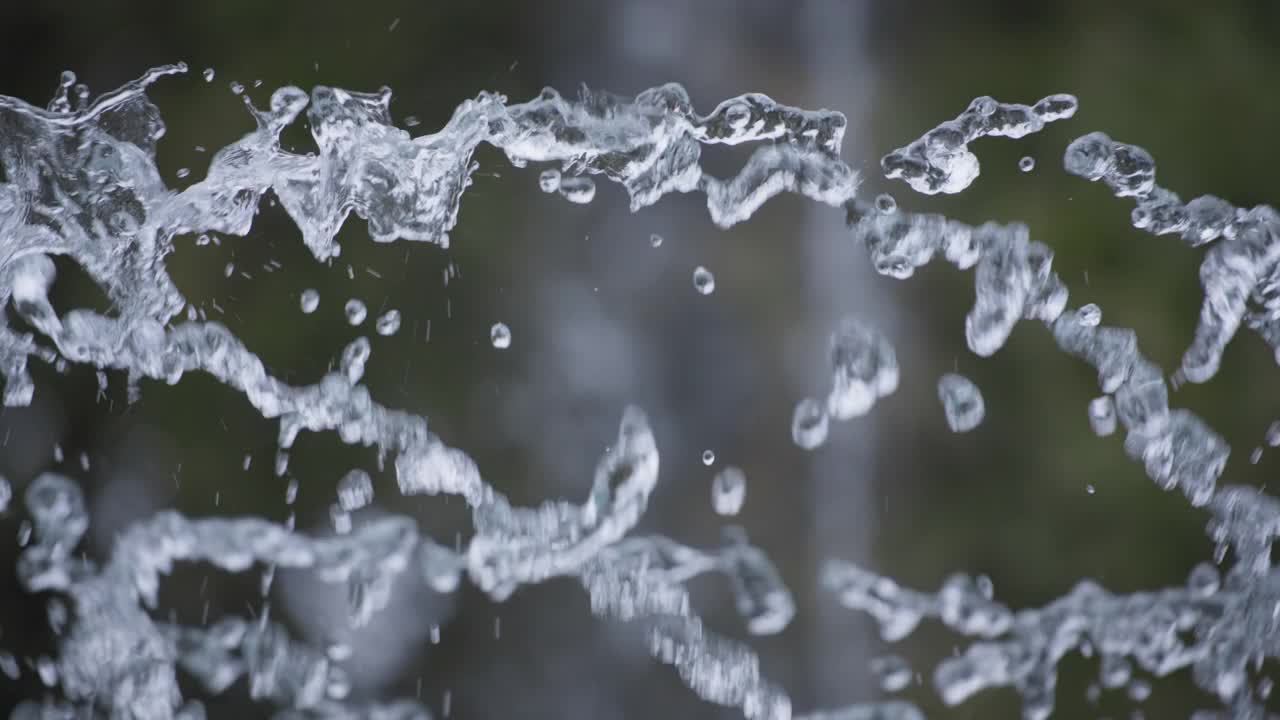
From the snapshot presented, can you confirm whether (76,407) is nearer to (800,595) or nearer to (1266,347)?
(800,595)

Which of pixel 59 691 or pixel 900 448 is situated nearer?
pixel 59 691

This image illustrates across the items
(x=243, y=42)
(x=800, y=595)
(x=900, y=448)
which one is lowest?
(x=800, y=595)

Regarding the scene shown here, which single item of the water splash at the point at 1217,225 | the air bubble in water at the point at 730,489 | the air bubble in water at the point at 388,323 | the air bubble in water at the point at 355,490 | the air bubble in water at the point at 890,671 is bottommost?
the air bubble in water at the point at 890,671

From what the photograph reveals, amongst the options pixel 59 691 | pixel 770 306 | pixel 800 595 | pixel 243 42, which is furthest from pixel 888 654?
pixel 243 42

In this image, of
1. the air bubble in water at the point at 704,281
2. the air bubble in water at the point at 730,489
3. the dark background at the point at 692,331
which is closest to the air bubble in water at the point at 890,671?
the dark background at the point at 692,331

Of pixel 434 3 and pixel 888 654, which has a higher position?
pixel 434 3

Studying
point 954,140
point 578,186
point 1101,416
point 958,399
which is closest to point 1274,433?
point 1101,416

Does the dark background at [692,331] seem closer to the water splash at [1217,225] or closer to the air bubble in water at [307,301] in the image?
the air bubble in water at [307,301]

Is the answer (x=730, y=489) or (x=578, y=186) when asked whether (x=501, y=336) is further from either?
(x=578, y=186)
